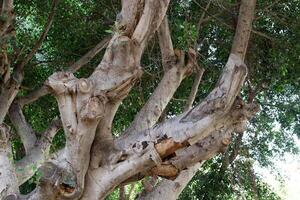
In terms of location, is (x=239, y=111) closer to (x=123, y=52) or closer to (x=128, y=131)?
(x=128, y=131)

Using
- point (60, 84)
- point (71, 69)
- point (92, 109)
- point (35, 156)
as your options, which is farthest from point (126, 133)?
point (71, 69)

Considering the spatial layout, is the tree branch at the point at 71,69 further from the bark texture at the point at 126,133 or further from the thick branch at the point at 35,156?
the bark texture at the point at 126,133

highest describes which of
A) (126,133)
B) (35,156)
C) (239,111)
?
(239,111)

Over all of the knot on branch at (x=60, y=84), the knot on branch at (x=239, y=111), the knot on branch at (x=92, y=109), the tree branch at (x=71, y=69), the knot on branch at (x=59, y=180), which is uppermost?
the tree branch at (x=71, y=69)

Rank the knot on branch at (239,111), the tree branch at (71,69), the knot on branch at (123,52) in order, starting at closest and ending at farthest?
the knot on branch at (123,52), the knot on branch at (239,111), the tree branch at (71,69)

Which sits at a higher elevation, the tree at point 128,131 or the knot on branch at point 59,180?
the tree at point 128,131

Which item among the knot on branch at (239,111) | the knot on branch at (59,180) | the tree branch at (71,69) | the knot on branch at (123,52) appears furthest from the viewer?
the tree branch at (71,69)

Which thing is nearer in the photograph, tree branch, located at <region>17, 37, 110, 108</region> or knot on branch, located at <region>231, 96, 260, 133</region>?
knot on branch, located at <region>231, 96, 260, 133</region>

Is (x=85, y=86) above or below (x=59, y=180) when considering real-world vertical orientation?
above

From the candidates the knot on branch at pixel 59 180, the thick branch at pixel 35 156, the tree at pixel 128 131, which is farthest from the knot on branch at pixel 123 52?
the thick branch at pixel 35 156

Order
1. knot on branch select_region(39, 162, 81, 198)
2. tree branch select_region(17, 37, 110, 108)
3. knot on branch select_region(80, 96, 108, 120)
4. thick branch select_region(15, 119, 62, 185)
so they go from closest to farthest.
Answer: knot on branch select_region(39, 162, 81, 198) < knot on branch select_region(80, 96, 108, 120) < thick branch select_region(15, 119, 62, 185) < tree branch select_region(17, 37, 110, 108)

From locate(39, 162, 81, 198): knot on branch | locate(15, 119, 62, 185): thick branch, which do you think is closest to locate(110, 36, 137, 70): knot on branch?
locate(39, 162, 81, 198): knot on branch

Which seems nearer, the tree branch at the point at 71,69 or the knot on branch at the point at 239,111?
the knot on branch at the point at 239,111

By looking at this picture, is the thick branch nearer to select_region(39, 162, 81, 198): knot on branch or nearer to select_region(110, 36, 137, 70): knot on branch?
select_region(39, 162, 81, 198): knot on branch
